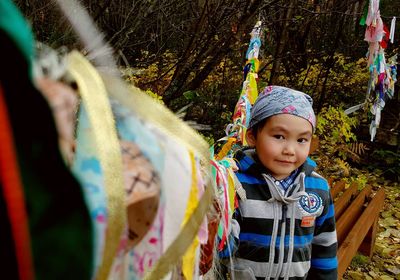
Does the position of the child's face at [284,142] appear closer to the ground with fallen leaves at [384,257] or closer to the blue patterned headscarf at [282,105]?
the blue patterned headscarf at [282,105]

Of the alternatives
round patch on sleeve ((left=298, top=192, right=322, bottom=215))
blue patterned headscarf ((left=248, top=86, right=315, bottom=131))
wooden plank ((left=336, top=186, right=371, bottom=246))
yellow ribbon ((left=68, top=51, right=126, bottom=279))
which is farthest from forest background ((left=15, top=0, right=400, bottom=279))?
yellow ribbon ((left=68, top=51, right=126, bottom=279))

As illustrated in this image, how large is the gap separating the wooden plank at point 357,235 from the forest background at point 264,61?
0.55m

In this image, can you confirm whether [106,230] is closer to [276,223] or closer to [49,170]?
[49,170]

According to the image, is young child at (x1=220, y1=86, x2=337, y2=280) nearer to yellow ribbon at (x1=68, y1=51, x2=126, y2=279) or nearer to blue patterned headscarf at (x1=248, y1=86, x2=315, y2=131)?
blue patterned headscarf at (x1=248, y1=86, x2=315, y2=131)

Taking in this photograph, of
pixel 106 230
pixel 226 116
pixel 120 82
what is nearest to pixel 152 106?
pixel 120 82

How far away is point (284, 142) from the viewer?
1.43 metres

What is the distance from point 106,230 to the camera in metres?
0.41

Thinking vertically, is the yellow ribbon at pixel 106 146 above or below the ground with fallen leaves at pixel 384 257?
above

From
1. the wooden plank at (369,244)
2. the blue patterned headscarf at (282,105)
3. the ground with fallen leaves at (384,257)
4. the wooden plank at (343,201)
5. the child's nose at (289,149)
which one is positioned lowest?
the ground with fallen leaves at (384,257)

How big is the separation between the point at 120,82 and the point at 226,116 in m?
3.68

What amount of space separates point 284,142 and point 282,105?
0.13 m

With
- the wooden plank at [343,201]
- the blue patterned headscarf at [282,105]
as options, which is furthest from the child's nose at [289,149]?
the wooden plank at [343,201]

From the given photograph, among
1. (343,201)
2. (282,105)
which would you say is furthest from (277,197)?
(343,201)

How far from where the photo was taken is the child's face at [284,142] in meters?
1.43
